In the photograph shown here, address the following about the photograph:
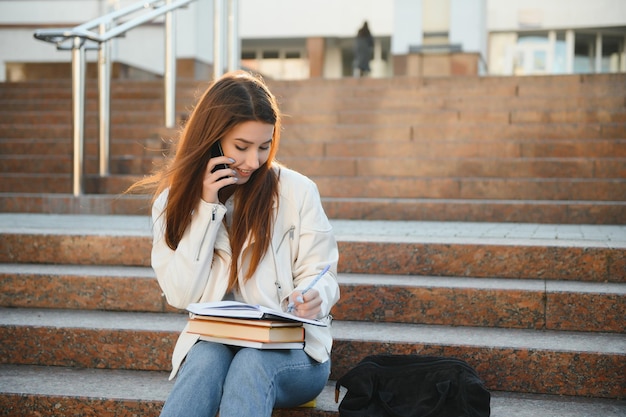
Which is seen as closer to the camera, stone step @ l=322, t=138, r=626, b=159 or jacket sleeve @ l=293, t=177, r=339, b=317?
jacket sleeve @ l=293, t=177, r=339, b=317

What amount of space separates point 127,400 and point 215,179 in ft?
3.42

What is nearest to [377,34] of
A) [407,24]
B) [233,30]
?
[407,24]

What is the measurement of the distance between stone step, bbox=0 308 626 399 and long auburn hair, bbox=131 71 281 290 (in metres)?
0.82

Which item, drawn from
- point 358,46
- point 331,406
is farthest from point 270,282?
point 358,46

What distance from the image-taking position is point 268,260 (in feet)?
9.72

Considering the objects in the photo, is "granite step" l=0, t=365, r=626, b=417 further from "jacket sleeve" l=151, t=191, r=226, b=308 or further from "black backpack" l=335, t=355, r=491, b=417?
"jacket sleeve" l=151, t=191, r=226, b=308

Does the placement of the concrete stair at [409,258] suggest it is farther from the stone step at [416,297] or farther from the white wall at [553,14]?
the white wall at [553,14]

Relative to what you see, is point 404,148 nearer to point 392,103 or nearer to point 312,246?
point 392,103

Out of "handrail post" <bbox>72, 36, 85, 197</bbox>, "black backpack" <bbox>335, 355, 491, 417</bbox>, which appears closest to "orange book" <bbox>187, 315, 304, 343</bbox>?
"black backpack" <bbox>335, 355, 491, 417</bbox>

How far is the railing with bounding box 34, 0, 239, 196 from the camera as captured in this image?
→ 20.8 ft

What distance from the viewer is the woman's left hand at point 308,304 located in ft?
8.95

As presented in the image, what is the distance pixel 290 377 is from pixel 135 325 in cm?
124

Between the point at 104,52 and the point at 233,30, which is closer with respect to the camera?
the point at 104,52

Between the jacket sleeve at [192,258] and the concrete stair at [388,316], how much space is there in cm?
60
